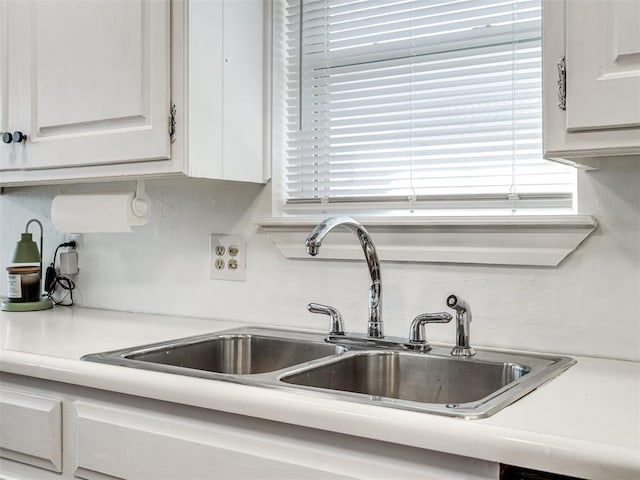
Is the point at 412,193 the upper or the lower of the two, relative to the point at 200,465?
upper

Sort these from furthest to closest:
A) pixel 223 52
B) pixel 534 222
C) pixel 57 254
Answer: pixel 57 254 → pixel 223 52 → pixel 534 222

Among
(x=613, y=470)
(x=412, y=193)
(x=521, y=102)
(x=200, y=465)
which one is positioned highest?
(x=521, y=102)

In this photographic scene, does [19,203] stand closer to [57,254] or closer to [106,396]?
[57,254]

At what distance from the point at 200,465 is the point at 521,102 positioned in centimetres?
100

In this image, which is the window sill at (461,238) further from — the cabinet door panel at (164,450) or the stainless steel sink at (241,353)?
the cabinet door panel at (164,450)

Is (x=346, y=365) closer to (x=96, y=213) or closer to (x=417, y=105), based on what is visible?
(x=417, y=105)

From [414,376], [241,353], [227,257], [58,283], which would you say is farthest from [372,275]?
[58,283]

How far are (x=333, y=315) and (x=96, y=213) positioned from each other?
2.42ft

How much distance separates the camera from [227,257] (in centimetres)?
181

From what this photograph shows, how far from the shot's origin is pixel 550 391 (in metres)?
1.03

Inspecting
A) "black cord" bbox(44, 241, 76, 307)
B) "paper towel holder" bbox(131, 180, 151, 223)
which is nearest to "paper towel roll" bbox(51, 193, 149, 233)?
"paper towel holder" bbox(131, 180, 151, 223)

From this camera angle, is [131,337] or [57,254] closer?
[131,337]

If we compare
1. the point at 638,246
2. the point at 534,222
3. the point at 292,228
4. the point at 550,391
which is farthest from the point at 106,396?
the point at 638,246

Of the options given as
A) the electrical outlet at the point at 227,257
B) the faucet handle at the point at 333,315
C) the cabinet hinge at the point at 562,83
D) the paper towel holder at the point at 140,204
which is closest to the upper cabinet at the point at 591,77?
the cabinet hinge at the point at 562,83
